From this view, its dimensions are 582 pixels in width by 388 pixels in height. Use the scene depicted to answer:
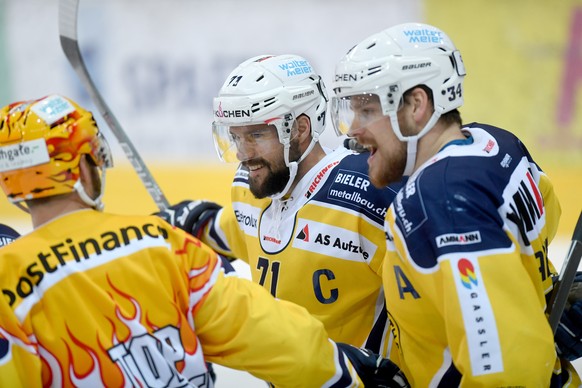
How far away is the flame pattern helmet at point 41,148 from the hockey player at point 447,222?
2.29 ft

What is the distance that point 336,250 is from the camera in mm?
2330

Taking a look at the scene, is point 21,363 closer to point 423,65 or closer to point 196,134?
point 423,65

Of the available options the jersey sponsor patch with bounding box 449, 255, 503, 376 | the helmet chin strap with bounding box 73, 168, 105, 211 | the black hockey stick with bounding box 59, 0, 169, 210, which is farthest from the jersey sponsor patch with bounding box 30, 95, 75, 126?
the black hockey stick with bounding box 59, 0, 169, 210

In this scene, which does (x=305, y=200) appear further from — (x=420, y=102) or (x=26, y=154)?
(x=26, y=154)

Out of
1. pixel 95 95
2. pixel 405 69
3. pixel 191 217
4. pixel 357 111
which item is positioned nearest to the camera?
pixel 405 69

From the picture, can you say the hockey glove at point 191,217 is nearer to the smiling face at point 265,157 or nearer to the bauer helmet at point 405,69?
the smiling face at point 265,157

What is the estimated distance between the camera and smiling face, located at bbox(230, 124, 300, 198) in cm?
246

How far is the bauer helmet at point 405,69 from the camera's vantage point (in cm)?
190

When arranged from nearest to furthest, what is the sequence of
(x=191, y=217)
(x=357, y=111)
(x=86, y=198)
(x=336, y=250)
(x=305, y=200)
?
(x=86, y=198) → (x=357, y=111) → (x=336, y=250) → (x=305, y=200) → (x=191, y=217)

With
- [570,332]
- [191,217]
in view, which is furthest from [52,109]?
[570,332]

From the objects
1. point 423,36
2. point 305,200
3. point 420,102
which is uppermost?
point 423,36

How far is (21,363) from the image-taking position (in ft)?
5.30

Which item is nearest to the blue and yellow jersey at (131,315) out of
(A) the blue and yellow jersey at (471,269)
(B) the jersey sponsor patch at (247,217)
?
(A) the blue and yellow jersey at (471,269)

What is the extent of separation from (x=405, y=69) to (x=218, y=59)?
487 cm
